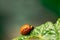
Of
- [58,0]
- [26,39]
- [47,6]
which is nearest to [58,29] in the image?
[26,39]

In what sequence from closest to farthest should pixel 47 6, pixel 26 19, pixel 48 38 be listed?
pixel 48 38 < pixel 47 6 < pixel 26 19

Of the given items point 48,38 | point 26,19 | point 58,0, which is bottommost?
point 48,38

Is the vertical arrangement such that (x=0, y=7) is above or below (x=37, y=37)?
above

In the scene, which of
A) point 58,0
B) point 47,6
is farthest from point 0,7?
point 58,0

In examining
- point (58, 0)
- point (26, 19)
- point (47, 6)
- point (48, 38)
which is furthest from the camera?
point (26, 19)

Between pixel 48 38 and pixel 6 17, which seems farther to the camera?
pixel 6 17

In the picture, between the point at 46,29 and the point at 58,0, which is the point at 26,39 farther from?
the point at 58,0
